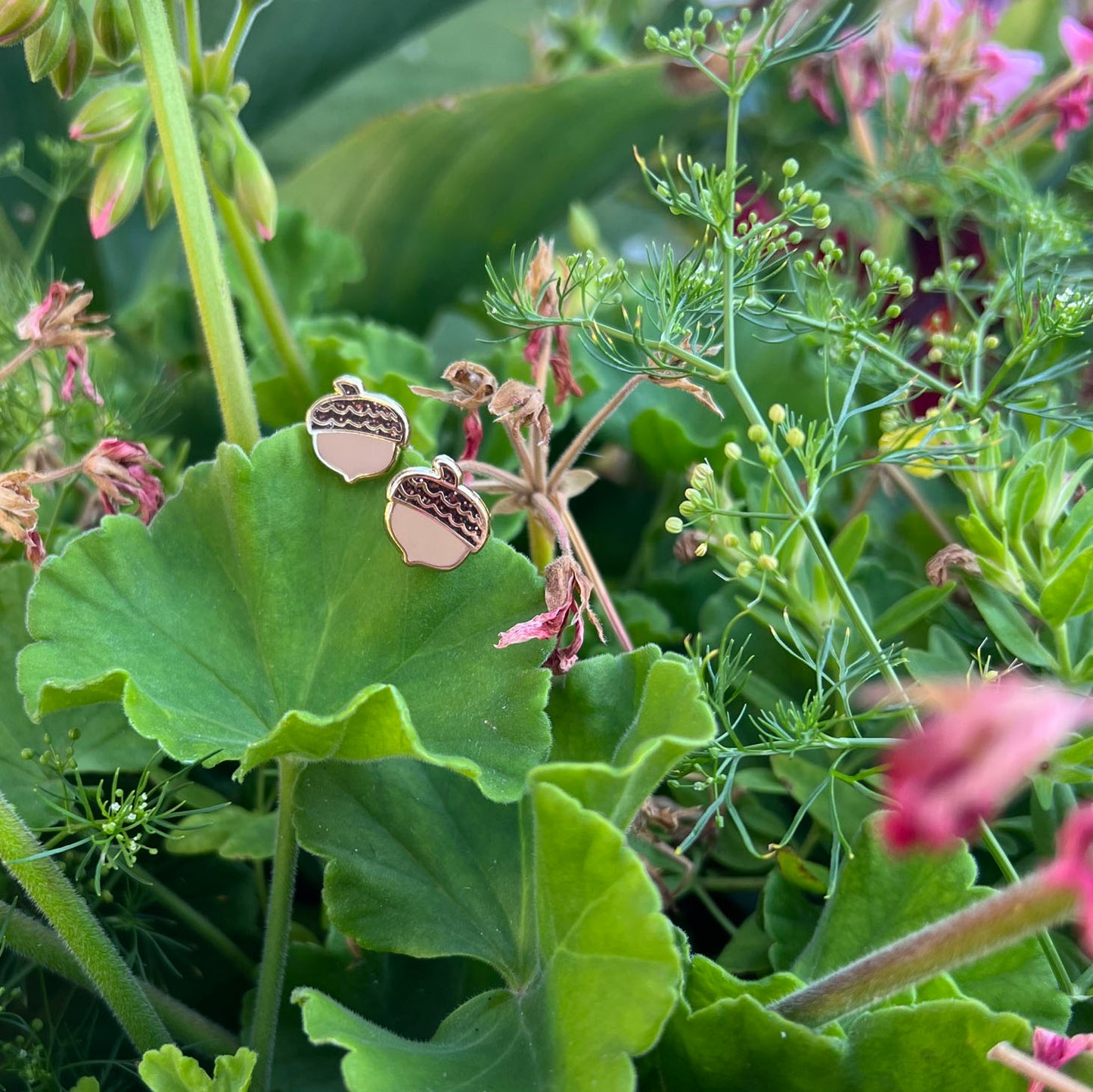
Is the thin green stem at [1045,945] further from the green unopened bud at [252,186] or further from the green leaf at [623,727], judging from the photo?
the green unopened bud at [252,186]

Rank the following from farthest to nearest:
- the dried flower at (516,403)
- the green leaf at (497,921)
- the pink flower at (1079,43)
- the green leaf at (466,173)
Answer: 1. the green leaf at (466,173)
2. the pink flower at (1079,43)
3. the dried flower at (516,403)
4. the green leaf at (497,921)

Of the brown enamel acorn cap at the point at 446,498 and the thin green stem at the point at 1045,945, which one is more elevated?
the brown enamel acorn cap at the point at 446,498

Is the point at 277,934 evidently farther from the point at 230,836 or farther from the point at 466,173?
the point at 466,173

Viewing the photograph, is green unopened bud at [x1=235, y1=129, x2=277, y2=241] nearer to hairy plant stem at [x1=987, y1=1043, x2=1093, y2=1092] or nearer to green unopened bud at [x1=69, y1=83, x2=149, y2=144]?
green unopened bud at [x1=69, y1=83, x2=149, y2=144]

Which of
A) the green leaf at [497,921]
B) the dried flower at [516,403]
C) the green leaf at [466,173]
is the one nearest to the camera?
the green leaf at [497,921]

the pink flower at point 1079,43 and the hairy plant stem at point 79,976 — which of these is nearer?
the hairy plant stem at point 79,976

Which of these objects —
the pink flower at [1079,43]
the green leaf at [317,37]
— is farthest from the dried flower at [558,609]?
the green leaf at [317,37]

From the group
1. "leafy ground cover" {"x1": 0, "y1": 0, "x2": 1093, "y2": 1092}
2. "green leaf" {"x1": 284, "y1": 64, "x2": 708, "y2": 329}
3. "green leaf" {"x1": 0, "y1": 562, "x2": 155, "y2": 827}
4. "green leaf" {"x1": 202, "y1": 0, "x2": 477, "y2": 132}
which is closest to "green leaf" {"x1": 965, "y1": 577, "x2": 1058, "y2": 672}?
"leafy ground cover" {"x1": 0, "y1": 0, "x2": 1093, "y2": 1092}

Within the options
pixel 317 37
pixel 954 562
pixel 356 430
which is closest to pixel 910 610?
pixel 954 562
